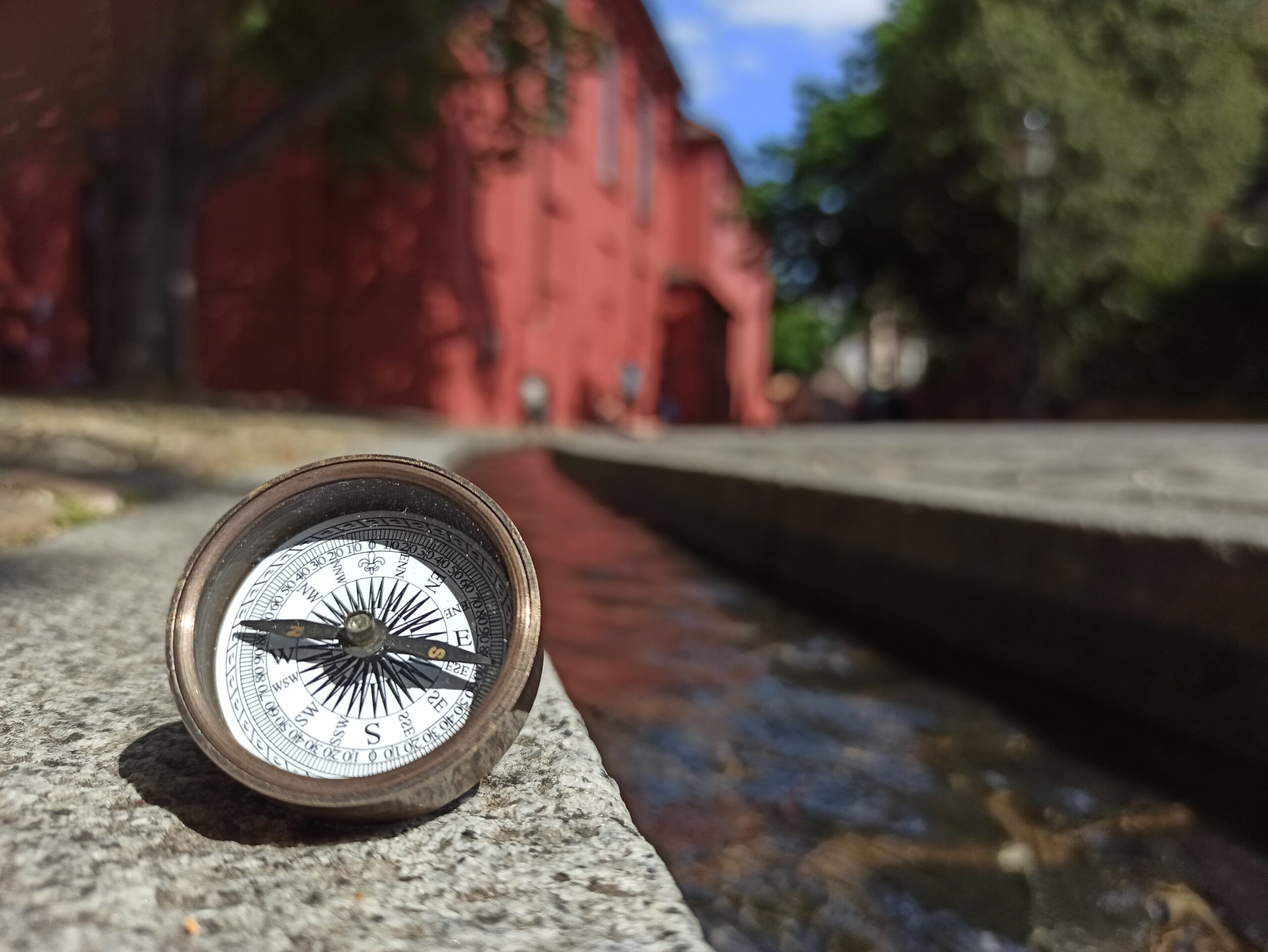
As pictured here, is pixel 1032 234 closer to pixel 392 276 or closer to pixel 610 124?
pixel 392 276

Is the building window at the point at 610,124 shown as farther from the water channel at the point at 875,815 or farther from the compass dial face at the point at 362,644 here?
the compass dial face at the point at 362,644

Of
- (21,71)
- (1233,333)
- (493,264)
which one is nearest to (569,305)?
(493,264)

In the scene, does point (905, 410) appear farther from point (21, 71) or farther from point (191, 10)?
point (21, 71)

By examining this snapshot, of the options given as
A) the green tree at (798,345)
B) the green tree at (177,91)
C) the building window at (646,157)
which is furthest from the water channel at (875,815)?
the green tree at (798,345)

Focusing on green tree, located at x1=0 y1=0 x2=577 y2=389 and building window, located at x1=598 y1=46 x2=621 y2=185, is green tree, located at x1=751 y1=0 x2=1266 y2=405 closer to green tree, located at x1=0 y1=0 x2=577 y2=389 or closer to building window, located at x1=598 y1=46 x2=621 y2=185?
building window, located at x1=598 y1=46 x2=621 y2=185

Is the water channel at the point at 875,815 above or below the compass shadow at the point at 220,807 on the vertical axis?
below

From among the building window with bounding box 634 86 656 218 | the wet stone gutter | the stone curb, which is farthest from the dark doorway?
the wet stone gutter
